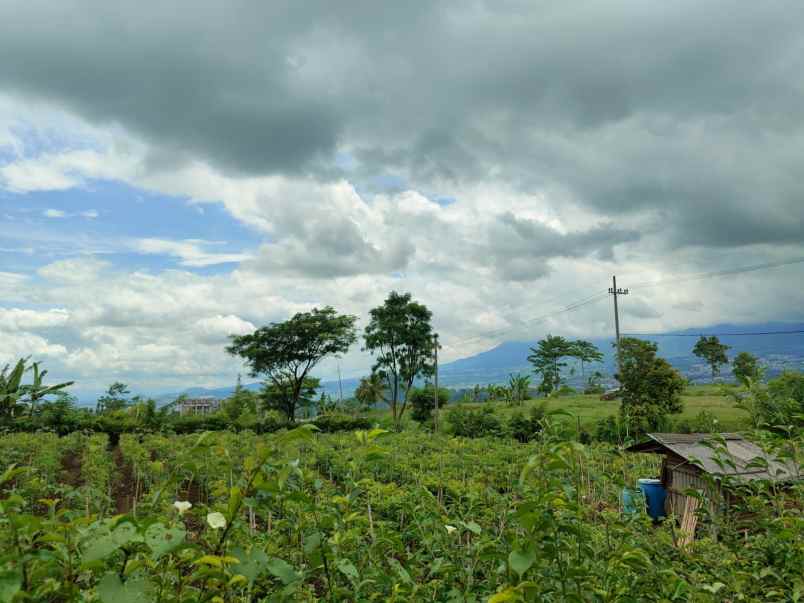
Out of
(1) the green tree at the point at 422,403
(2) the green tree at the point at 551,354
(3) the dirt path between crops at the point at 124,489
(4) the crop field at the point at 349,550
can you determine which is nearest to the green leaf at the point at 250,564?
(4) the crop field at the point at 349,550

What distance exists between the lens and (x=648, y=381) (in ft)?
89.6

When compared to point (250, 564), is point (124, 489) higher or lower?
lower

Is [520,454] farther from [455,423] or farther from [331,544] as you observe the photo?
[331,544]

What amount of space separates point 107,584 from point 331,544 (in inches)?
25.1

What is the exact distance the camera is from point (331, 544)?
1.43 m

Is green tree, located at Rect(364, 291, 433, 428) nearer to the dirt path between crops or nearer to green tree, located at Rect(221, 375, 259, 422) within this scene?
green tree, located at Rect(221, 375, 259, 422)

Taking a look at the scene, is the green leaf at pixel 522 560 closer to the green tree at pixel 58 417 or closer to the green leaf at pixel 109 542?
the green leaf at pixel 109 542

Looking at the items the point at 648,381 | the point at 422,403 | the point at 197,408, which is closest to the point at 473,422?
the point at 648,381

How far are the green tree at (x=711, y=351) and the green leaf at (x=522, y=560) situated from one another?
3061 inches

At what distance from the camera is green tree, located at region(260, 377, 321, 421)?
132 ft

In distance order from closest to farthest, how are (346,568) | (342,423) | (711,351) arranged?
(346,568) < (342,423) < (711,351)

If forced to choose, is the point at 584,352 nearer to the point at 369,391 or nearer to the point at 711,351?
the point at 711,351

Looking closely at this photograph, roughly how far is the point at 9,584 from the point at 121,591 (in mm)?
159

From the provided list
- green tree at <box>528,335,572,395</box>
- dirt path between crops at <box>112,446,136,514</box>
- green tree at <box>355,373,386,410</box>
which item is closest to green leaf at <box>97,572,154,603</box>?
dirt path between crops at <box>112,446,136,514</box>
